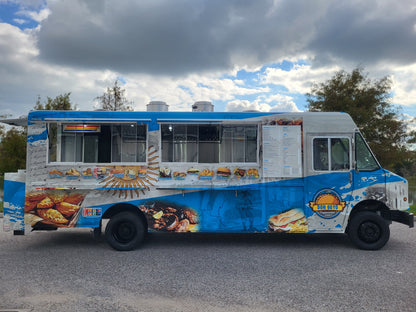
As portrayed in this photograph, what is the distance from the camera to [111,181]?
6.35 metres

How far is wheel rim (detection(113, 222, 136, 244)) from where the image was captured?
6438 mm

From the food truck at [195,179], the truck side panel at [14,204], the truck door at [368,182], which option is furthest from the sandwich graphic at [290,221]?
the truck side panel at [14,204]

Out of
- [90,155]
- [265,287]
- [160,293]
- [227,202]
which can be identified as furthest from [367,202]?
[90,155]

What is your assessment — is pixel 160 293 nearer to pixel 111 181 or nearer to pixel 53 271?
pixel 53 271

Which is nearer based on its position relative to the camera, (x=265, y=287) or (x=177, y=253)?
(x=265, y=287)

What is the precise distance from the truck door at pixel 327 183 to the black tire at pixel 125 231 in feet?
11.7

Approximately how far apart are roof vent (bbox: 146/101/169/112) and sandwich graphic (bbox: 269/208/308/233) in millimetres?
3371

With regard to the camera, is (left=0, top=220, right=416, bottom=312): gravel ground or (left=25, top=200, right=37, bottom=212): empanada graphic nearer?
(left=0, top=220, right=416, bottom=312): gravel ground

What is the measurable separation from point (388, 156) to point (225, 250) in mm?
13551

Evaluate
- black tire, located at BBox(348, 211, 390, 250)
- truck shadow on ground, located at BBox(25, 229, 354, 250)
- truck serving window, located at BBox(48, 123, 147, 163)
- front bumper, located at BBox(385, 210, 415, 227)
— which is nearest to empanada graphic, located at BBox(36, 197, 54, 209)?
truck serving window, located at BBox(48, 123, 147, 163)

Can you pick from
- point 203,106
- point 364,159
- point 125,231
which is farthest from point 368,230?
point 125,231

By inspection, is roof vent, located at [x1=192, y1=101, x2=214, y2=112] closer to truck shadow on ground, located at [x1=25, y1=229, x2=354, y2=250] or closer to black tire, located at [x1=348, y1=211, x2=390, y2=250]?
truck shadow on ground, located at [x1=25, y1=229, x2=354, y2=250]

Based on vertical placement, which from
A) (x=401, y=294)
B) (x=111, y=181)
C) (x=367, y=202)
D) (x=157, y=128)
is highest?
(x=157, y=128)

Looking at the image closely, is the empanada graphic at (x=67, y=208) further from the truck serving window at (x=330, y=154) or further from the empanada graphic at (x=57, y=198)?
the truck serving window at (x=330, y=154)
